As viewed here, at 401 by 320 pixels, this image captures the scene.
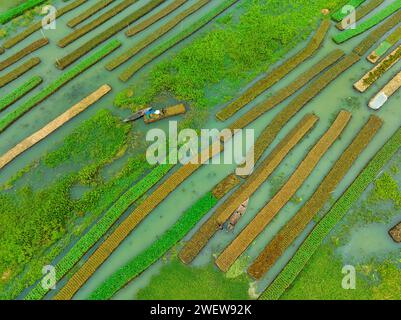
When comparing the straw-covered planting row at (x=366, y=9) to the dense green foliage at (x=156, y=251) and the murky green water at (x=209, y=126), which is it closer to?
the murky green water at (x=209, y=126)

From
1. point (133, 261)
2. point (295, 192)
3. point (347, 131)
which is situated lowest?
point (133, 261)

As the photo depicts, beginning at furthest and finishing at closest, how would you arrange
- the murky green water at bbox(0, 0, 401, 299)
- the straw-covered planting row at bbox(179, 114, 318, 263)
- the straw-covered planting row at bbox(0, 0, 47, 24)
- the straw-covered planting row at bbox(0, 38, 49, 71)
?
the straw-covered planting row at bbox(0, 0, 47, 24)
the straw-covered planting row at bbox(0, 38, 49, 71)
the murky green water at bbox(0, 0, 401, 299)
the straw-covered planting row at bbox(179, 114, 318, 263)

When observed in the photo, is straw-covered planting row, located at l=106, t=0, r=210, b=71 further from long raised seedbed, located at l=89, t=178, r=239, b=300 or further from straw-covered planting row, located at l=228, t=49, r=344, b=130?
long raised seedbed, located at l=89, t=178, r=239, b=300

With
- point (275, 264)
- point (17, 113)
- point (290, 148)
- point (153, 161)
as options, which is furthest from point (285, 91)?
point (17, 113)

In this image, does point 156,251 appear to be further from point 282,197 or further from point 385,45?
point 385,45

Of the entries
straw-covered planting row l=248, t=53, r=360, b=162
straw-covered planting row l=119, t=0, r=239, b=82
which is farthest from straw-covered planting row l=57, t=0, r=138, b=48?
straw-covered planting row l=248, t=53, r=360, b=162

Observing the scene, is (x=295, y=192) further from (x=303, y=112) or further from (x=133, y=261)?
(x=133, y=261)
